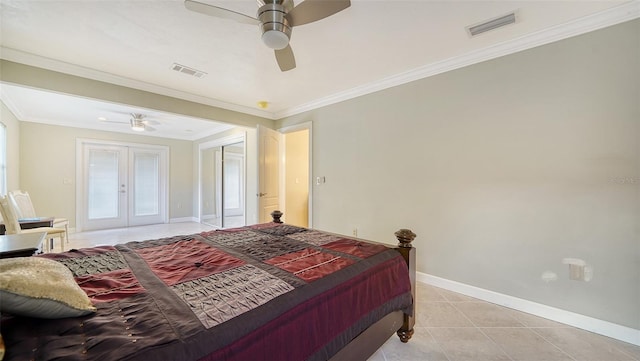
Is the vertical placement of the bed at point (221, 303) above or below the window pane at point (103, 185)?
below

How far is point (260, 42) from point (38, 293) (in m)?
2.30

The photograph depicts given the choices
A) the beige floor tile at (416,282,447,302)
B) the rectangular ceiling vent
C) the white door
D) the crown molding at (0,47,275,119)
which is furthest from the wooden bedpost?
the crown molding at (0,47,275,119)

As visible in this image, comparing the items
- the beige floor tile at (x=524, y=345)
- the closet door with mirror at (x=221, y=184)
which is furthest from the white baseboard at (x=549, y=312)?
the closet door with mirror at (x=221, y=184)

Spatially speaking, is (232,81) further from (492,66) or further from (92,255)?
(492,66)

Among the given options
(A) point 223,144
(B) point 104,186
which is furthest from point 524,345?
(B) point 104,186

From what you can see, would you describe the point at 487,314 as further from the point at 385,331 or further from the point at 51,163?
the point at 51,163

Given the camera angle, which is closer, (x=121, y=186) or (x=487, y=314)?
(x=487, y=314)

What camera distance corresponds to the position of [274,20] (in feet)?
5.22

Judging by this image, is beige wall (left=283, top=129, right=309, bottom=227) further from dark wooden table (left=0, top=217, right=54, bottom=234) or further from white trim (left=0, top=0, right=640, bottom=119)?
dark wooden table (left=0, top=217, right=54, bottom=234)

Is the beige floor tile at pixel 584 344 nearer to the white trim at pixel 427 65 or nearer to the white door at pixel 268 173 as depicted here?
the white trim at pixel 427 65

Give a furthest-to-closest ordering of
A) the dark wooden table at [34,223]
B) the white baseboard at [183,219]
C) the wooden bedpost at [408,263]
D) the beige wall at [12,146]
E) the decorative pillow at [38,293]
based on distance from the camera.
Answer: the white baseboard at [183,219]
the beige wall at [12,146]
the dark wooden table at [34,223]
the wooden bedpost at [408,263]
the decorative pillow at [38,293]

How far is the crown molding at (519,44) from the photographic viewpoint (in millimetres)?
1876

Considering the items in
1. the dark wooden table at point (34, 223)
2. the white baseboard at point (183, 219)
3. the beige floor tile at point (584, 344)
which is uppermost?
the dark wooden table at point (34, 223)

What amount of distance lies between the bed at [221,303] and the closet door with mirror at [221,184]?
14.7 feet
